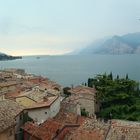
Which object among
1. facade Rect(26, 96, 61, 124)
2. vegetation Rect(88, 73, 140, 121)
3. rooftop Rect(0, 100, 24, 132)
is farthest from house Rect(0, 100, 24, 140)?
vegetation Rect(88, 73, 140, 121)

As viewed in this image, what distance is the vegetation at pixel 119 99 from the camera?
4666 cm

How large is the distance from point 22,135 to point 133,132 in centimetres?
1239

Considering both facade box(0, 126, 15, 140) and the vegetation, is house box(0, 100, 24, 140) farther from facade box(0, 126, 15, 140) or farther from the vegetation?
the vegetation

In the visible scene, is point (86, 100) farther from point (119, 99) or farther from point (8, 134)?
point (8, 134)

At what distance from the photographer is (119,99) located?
51844 millimetres

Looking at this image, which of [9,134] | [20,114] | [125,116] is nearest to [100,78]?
[125,116]

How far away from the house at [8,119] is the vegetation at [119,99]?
17.0 meters

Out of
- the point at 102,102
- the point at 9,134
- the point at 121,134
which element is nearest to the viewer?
the point at 121,134

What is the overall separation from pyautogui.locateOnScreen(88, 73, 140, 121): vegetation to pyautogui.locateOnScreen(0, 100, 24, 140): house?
17.0 metres

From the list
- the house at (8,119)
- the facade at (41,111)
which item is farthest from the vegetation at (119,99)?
the house at (8,119)

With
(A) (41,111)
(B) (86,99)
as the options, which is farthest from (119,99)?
(A) (41,111)

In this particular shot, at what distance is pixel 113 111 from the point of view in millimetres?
47500

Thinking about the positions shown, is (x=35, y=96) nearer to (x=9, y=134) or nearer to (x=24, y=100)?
(x=24, y=100)

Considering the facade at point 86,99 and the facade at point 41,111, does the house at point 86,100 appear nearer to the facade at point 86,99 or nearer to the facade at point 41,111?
the facade at point 86,99
